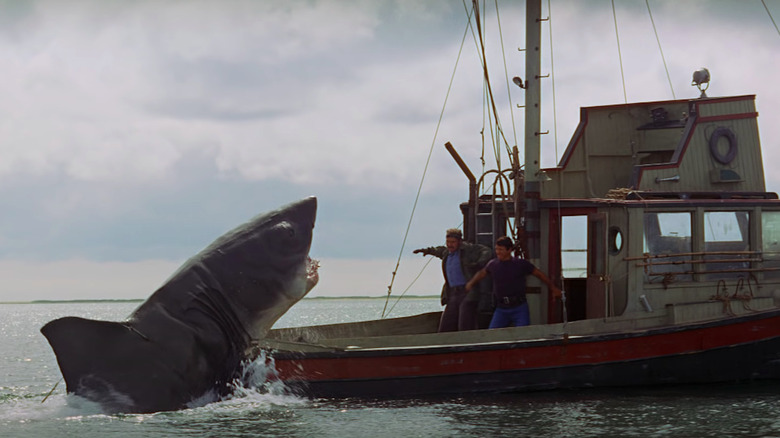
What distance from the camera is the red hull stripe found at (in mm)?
13289

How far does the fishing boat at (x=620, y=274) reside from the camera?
43.8 ft

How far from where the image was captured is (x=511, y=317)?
13.9 m

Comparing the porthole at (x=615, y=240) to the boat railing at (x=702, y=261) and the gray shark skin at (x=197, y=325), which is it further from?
the gray shark skin at (x=197, y=325)

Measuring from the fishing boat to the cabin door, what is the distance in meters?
0.02

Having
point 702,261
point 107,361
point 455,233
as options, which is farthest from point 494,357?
point 107,361

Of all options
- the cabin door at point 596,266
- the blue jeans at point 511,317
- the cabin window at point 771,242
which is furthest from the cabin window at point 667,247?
the blue jeans at point 511,317

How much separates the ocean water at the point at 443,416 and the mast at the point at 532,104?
9.85 feet

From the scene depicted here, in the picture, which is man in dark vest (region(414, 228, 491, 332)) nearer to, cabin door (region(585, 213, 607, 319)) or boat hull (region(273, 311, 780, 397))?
boat hull (region(273, 311, 780, 397))

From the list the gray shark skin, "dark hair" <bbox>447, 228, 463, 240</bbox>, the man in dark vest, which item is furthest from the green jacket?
the gray shark skin

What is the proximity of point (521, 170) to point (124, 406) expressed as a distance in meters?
7.44

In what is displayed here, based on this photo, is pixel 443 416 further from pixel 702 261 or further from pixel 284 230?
pixel 702 261

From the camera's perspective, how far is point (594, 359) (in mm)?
13695

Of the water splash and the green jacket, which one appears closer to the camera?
the water splash

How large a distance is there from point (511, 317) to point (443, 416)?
247 centimetres
